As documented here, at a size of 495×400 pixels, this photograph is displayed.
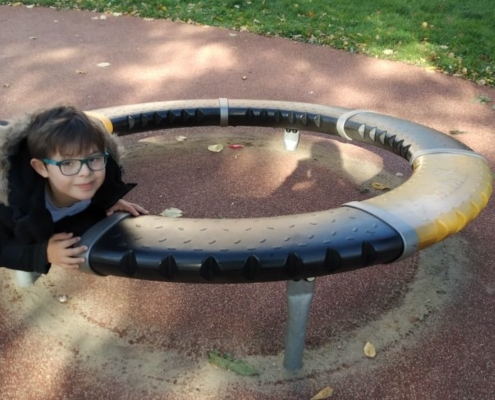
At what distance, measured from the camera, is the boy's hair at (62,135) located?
158 cm

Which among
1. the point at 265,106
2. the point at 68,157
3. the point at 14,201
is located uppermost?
the point at 68,157

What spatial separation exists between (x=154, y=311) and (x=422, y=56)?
15.1 feet

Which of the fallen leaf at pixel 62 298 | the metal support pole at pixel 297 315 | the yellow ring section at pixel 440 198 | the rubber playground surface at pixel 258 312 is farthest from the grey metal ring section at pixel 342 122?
the fallen leaf at pixel 62 298

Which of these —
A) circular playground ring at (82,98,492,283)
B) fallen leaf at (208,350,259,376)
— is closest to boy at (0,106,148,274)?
circular playground ring at (82,98,492,283)

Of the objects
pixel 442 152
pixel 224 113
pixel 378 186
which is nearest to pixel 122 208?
pixel 442 152

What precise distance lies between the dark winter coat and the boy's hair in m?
0.05

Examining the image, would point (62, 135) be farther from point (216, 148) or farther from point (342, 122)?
point (216, 148)

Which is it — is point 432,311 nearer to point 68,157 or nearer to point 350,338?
point 350,338

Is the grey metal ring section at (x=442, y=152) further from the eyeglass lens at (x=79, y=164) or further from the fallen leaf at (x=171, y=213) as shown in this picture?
the eyeglass lens at (x=79, y=164)

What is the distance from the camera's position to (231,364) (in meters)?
2.02

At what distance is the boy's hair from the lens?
5.18 feet

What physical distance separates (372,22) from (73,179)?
19.4ft

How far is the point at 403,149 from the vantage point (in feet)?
8.82

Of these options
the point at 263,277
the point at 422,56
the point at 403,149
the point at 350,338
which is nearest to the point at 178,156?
the point at 403,149
